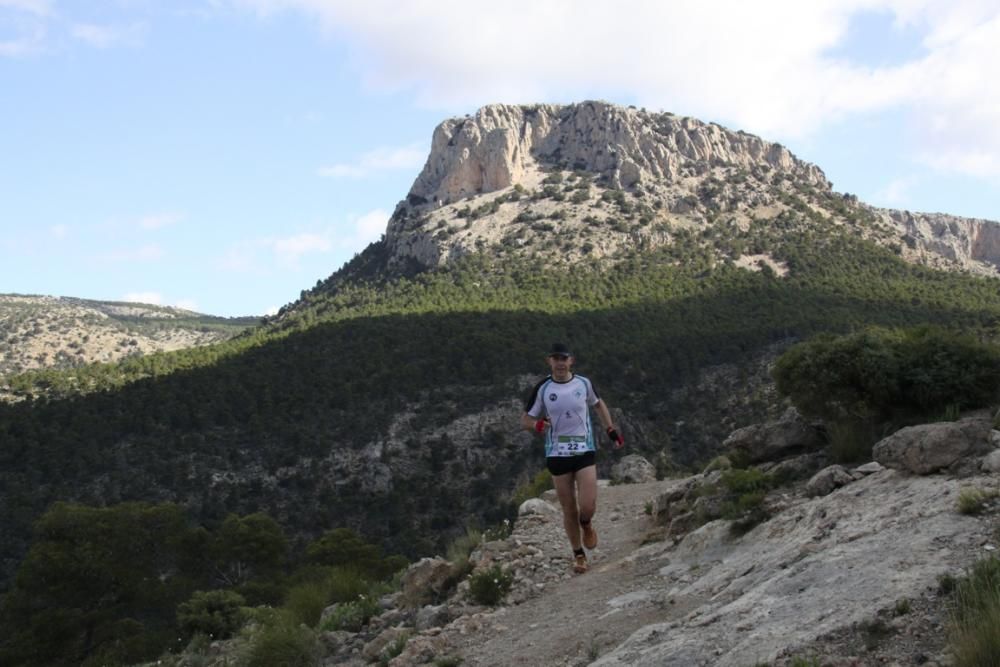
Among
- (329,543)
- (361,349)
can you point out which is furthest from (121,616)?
(361,349)

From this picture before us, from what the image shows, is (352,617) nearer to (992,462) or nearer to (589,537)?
(589,537)

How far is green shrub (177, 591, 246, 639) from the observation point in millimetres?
14133

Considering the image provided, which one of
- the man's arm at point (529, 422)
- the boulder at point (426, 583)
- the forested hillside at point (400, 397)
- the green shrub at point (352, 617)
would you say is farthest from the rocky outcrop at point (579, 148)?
the man's arm at point (529, 422)

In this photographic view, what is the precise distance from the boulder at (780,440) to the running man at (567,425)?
3.39 metres

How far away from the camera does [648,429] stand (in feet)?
149

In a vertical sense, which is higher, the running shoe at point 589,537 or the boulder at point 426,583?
the running shoe at point 589,537

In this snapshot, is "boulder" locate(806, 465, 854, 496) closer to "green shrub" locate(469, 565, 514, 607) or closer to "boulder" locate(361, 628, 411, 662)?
"green shrub" locate(469, 565, 514, 607)

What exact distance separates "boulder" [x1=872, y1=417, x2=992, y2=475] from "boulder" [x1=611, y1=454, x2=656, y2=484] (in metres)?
12.9

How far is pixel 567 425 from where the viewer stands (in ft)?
24.5

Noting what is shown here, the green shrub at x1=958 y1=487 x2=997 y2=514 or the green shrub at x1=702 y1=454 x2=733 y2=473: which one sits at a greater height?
the green shrub at x1=958 y1=487 x2=997 y2=514

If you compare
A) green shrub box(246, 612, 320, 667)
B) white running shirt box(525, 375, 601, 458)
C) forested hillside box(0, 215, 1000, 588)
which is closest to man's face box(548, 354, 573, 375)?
white running shirt box(525, 375, 601, 458)

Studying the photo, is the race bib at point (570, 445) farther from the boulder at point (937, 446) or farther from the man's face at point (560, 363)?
the boulder at point (937, 446)

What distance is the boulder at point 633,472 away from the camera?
19656 millimetres

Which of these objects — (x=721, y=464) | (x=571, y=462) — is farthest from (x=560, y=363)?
(x=721, y=464)
